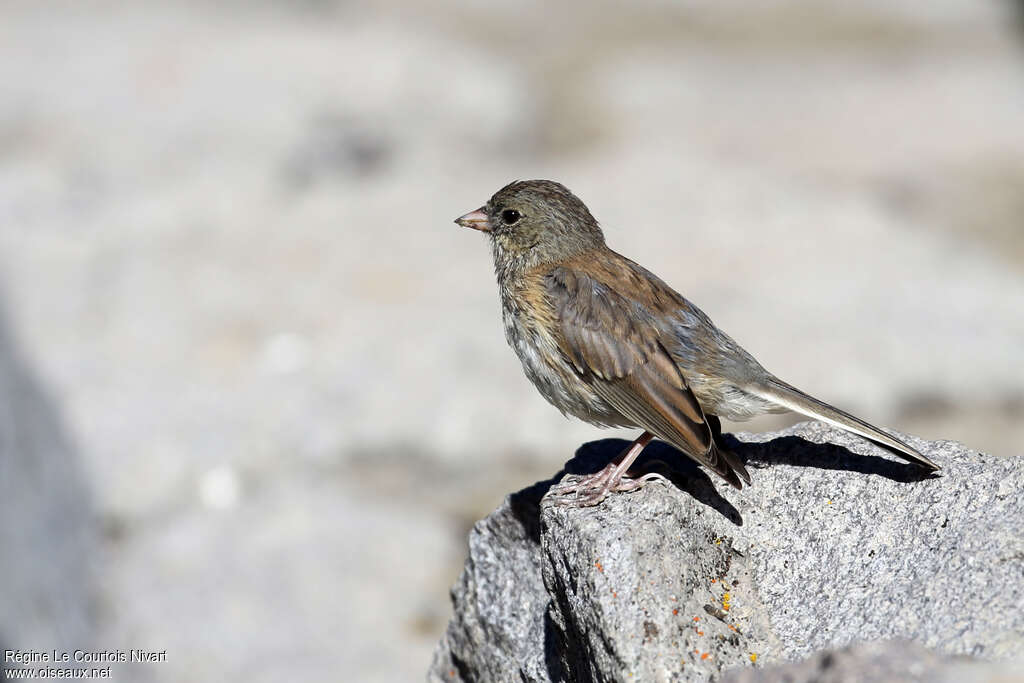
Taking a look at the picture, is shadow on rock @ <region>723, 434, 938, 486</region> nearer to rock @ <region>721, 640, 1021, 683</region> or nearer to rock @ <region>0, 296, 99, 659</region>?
rock @ <region>721, 640, 1021, 683</region>

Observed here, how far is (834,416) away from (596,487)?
1.10 metres

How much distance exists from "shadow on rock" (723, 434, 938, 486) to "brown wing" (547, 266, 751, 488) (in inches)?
17.2

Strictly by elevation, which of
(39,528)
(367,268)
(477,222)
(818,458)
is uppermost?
(367,268)

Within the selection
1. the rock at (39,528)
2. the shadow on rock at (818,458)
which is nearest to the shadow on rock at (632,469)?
the shadow on rock at (818,458)

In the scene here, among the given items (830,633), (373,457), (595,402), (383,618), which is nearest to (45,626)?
(383,618)

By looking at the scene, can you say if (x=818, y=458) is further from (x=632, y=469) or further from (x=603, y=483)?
(x=603, y=483)

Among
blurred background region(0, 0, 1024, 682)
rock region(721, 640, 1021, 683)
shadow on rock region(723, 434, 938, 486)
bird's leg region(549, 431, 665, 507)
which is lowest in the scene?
rock region(721, 640, 1021, 683)

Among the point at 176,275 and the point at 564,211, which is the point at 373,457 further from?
the point at 564,211

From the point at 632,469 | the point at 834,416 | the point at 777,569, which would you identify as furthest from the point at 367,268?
the point at 777,569

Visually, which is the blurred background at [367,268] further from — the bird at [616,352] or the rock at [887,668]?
the rock at [887,668]

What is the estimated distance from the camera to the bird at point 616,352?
5242 mm

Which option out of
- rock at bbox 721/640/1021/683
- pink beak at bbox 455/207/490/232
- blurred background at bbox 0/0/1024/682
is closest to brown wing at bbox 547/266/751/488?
pink beak at bbox 455/207/490/232

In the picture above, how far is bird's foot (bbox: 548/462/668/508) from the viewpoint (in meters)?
5.11

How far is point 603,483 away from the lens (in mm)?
5230
